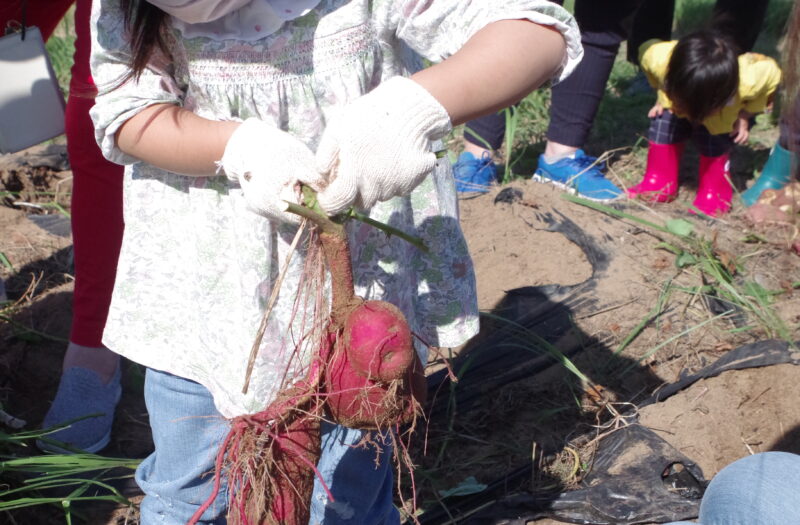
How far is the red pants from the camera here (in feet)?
5.87

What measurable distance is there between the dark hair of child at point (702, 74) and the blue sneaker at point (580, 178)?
0.41 meters

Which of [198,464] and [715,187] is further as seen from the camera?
[715,187]

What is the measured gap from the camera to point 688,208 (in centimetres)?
307

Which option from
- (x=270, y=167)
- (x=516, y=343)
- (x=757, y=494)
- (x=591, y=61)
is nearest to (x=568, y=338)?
(x=516, y=343)

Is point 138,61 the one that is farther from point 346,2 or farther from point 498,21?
A: point 498,21

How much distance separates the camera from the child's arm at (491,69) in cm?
106

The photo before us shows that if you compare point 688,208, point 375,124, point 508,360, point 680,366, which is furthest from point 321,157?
point 688,208

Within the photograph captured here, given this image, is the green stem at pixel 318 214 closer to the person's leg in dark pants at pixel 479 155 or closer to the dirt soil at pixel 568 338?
the dirt soil at pixel 568 338

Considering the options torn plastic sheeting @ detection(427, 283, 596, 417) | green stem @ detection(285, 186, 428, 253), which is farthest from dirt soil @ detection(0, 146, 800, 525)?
green stem @ detection(285, 186, 428, 253)

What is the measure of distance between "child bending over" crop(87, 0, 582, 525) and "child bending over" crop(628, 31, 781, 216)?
1.97 meters

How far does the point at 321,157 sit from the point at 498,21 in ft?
1.08

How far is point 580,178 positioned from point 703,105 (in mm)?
539

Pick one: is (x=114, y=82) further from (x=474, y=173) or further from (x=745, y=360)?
(x=474, y=173)

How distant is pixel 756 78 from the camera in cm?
298
